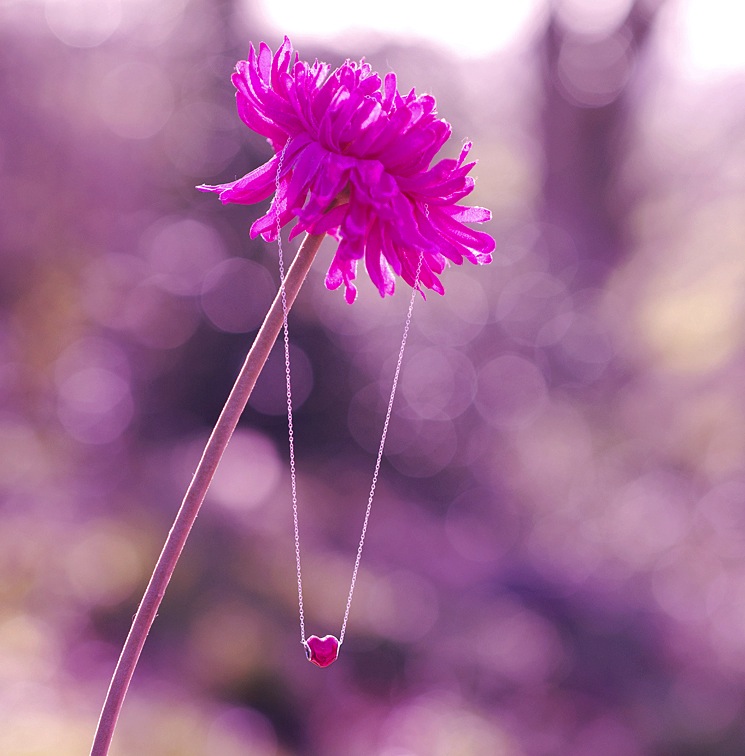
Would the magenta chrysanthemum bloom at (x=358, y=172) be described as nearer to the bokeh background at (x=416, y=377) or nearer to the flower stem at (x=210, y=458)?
the flower stem at (x=210, y=458)

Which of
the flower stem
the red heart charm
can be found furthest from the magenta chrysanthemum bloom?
the red heart charm

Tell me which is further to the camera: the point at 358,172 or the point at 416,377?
the point at 416,377

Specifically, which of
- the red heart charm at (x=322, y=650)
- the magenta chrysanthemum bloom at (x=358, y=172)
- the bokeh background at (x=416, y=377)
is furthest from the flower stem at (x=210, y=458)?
the bokeh background at (x=416, y=377)

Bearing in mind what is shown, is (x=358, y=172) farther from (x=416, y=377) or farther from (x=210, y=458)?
(x=416, y=377)

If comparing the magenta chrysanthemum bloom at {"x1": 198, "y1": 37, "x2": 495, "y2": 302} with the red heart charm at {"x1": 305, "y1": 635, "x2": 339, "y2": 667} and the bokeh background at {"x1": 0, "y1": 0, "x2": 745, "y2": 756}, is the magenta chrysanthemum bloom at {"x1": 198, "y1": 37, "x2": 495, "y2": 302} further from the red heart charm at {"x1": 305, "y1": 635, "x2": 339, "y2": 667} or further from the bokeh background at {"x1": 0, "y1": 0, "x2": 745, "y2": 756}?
the bokeh background at {"x1": 0, "y1": 0, "x2": 745, "y2": 756}

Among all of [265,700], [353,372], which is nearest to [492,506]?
[353,372]

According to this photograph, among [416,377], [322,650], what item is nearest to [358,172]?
[322,650]

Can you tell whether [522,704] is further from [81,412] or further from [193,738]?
[81,412]
